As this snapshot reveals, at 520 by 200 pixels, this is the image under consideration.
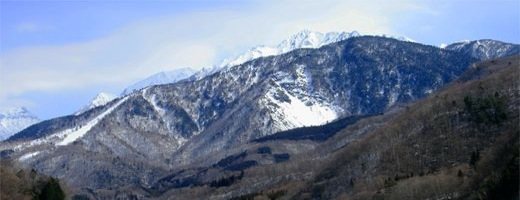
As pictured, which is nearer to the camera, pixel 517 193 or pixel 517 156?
pixel 517 193

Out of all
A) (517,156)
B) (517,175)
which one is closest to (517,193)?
(517,175)

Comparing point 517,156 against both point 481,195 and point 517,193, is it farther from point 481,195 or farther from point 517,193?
point 517,193

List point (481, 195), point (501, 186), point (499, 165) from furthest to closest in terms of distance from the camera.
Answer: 1. point (499, 165)
2. point (481, 195)
3. point (501, 186)

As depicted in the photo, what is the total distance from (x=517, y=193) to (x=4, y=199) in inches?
5057

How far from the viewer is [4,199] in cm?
19762

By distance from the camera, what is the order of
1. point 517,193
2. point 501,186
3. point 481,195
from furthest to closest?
1. point 481,195
2. point 501,186
3. point 517,193

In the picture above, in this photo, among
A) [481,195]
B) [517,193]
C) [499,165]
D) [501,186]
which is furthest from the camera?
[499,165]

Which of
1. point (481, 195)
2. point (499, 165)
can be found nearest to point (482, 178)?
point (499, 165)

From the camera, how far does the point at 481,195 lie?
6821 inches

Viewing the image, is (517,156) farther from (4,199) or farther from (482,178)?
(4,199)

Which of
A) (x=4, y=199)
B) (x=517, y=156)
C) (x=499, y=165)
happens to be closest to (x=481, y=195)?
(x=517, y=156)

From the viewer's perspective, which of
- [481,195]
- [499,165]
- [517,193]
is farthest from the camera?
[499,165]

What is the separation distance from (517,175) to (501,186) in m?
10.4

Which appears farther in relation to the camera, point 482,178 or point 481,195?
point 482,178
